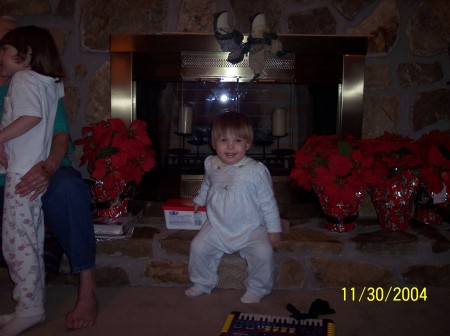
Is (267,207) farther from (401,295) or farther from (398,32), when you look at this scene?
(398,32)

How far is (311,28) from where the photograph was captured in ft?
6.56

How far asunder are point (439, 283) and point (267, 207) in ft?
2.28

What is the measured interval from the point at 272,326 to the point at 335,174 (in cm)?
63

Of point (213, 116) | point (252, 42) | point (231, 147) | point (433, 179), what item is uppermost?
point (252, 42)

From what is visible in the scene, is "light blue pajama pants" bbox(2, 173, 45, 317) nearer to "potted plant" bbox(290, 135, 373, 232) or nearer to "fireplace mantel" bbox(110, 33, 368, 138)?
"fireplace mantel" bbox(110, 33, 368, 138)

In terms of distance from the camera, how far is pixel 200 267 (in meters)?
1.63

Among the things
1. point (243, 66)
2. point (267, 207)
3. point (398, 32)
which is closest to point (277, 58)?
point (243, 66)

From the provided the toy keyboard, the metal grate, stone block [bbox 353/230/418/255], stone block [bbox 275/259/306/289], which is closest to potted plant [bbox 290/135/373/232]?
stone block [bbox 353/230/418/255]

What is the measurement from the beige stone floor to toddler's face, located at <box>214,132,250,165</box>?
468 millimetres

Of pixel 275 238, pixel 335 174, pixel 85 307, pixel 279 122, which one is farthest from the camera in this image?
pixel 279 122

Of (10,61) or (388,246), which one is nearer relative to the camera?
(10,61)

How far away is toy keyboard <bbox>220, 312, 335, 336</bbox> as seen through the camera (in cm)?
126

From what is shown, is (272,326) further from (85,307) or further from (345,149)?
(345,149)

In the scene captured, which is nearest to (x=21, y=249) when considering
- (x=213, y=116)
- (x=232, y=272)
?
(x=232, y=272)
